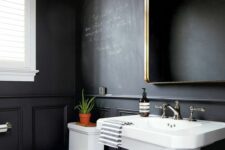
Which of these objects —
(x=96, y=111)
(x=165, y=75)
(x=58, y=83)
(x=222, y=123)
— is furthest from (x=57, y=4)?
(x=222, y=123)

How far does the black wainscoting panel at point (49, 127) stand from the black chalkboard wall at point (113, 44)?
1.36ft

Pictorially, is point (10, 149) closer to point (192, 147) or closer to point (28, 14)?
point (28, 14)

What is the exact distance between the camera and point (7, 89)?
2.20 metres

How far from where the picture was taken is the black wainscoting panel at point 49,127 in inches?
93.0

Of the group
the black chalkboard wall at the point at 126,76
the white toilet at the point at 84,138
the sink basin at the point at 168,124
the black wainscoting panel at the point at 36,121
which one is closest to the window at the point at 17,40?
the black wainscoting panel at the point at 36,121

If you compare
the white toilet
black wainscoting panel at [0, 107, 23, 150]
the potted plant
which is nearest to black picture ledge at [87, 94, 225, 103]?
the potted plant

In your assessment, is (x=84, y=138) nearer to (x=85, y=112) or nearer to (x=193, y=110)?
(x=85, y=112)

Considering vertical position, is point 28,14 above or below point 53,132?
above

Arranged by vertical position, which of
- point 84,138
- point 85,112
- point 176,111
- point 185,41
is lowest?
point 84,138

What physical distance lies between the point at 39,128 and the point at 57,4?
1246mm

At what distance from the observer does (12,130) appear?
2221mm

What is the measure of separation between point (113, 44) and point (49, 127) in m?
1.02

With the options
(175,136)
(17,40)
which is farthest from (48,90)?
(175,136)

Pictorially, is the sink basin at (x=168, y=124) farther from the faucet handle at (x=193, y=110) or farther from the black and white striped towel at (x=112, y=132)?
the black and white striped towel at (x=112, y=132)
